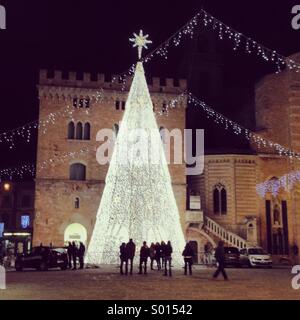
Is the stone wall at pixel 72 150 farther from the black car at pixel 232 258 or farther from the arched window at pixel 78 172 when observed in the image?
the black car at pixel 232 258

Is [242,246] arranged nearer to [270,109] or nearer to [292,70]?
[270,109]

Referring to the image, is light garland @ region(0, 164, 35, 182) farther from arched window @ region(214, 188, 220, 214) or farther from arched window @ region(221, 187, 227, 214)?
arched window @ region(221, 187, 227, 214)

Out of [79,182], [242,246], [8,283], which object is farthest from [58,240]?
[8,283]

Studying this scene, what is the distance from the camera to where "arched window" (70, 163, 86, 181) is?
36.9m

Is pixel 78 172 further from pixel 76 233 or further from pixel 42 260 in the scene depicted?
pixel 42 260

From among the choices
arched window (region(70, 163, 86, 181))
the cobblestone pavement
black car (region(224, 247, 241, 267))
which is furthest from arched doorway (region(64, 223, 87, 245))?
the cobblestone pavement

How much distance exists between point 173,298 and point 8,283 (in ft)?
23.8

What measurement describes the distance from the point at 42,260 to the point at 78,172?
454 inches

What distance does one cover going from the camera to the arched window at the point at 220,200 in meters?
37.7

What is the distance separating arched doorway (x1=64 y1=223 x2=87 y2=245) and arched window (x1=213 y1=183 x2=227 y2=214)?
33.3 feet

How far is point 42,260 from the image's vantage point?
26.3 meters

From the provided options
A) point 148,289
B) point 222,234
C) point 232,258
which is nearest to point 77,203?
point 222,234

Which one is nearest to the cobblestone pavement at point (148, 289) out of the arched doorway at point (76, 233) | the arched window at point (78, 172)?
the arched doorway at point (76, 233)

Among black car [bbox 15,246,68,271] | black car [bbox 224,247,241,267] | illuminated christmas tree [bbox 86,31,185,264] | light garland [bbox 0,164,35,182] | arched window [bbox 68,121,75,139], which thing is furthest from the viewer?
light garland [bbox 0,164,35,182]
